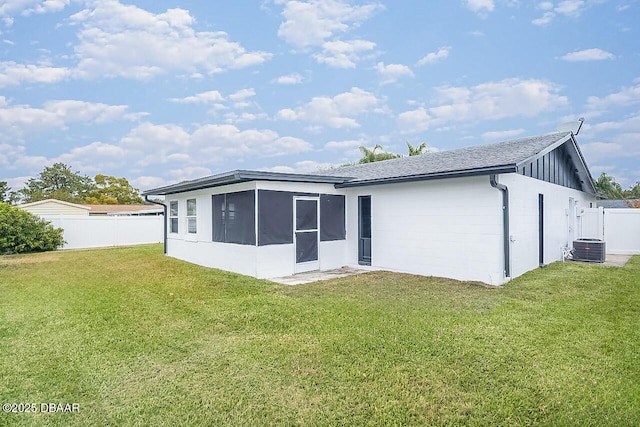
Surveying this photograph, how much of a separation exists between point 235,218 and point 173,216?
5.43 meters

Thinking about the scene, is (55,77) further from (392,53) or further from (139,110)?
(392,53)

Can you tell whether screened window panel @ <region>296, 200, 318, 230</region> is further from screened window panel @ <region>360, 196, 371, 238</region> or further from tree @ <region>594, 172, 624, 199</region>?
tree @ <region>594, 172, 624, 199</region>

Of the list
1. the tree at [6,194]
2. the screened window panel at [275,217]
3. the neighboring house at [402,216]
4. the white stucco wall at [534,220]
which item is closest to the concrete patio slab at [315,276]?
the neighboring house at [402,216]

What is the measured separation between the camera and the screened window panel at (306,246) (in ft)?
31.1

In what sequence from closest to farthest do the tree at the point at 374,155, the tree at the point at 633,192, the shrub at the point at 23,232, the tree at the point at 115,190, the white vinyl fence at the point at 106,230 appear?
the shrub at the point at 23,232
the white vinyl fence at the point at 106,230
the tree at the point at 374,155
the tree at the point at 633,192
the tree at the point at 115,190

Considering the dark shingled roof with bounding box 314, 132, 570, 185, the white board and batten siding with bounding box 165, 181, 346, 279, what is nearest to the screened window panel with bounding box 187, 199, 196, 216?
the white board and batten siding with bounding box 165, 181, 346, 279

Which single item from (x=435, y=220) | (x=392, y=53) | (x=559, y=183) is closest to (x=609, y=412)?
(x=435, y=220)

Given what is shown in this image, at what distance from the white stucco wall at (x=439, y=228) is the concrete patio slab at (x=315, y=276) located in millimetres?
736

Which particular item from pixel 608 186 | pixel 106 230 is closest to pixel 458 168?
pixel 106 230

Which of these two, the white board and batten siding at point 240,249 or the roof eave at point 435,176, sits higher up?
the roof eave at point 435,176

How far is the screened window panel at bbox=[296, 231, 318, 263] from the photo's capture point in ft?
31.1

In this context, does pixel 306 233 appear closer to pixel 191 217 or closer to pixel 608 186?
pixel 191 217

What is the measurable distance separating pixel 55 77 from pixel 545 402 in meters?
18.9

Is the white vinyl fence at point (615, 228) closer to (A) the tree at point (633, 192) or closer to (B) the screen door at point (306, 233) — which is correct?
(B) the screen door at point (306, 233)
